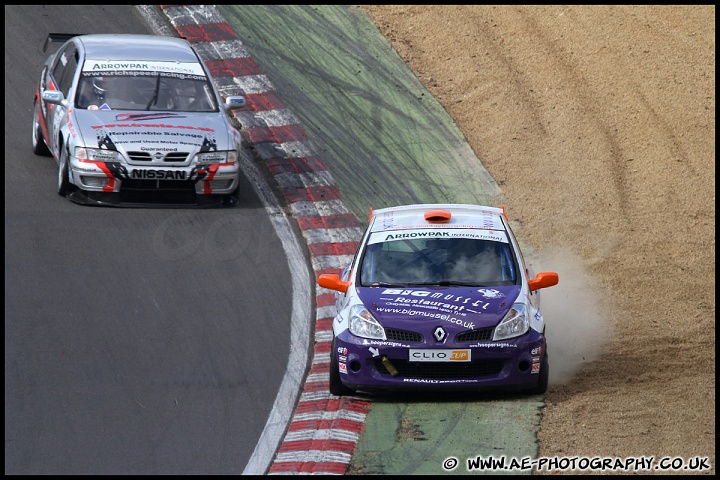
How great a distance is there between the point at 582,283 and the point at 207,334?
4610 millimetres

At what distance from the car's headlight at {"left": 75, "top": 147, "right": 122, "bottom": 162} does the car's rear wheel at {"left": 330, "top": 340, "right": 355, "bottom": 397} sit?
517 cm

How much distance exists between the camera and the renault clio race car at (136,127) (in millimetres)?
14508

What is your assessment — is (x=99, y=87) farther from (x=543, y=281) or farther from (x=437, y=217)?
(x=543, y=281)

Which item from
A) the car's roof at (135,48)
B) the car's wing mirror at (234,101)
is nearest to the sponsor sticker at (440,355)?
the car's wing mirror at (234,101)

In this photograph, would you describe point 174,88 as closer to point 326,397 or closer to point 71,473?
point 326,397

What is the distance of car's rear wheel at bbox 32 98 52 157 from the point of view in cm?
1619

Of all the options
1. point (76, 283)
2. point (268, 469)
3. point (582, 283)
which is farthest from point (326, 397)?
point (582, 283)

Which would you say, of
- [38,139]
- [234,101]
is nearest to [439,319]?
[234,101]

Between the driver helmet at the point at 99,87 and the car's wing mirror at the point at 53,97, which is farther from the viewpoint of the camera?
the driver helmet at the point at 99,87

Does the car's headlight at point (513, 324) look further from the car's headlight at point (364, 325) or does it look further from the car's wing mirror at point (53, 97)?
the car's wing mirror at point (53, 97)

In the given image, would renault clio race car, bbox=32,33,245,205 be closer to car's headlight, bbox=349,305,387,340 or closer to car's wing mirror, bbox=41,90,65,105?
car's wing mirror, bbox=41,90,65,105

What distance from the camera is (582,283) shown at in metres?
14.1

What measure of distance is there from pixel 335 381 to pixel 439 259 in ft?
4.85

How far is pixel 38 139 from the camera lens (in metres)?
16.2
